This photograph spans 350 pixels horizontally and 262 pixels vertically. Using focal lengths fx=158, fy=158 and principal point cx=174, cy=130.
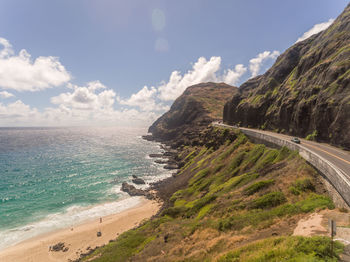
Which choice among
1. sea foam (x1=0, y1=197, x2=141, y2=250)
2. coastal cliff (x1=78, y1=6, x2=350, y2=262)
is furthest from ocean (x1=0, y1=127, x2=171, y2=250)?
coastal cliff (x1=78, y1=6, x2=350, y2=262)

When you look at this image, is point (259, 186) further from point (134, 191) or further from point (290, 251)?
point (134, 191)

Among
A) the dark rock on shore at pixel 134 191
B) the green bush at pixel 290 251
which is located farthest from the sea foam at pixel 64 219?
the green bush at pixel 290 251

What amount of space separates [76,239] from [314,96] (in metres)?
64.5

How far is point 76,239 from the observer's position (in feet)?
113

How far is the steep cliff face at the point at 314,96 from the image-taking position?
30.9 m

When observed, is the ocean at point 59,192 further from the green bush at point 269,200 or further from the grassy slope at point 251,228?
the green bush at point 269,200

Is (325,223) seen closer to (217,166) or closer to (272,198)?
(272,198)

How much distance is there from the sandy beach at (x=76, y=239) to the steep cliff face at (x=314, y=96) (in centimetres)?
4409

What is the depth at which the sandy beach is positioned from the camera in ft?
99.4

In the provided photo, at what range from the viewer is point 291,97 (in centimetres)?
4781

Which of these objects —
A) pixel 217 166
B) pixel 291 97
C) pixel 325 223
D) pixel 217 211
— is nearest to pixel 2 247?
pixel 217 211

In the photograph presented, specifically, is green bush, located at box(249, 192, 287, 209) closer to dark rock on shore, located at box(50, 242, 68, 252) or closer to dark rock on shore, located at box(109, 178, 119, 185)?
dark rock on shore, located at box(50, 242, 68, 252)

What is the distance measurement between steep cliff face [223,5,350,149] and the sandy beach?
145 feet

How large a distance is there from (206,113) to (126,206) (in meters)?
128
